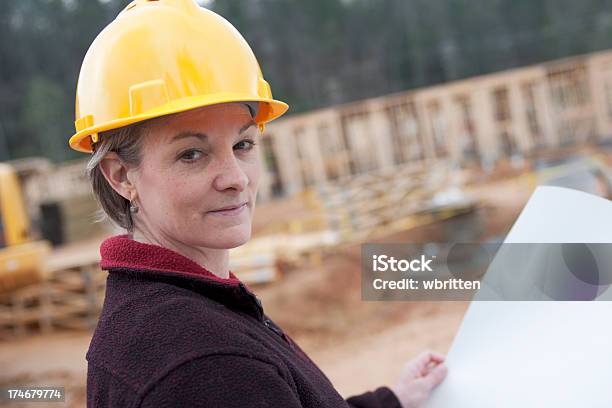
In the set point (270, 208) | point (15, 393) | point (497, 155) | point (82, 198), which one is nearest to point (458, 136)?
point (497, 155)

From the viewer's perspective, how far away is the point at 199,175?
939 millimetres

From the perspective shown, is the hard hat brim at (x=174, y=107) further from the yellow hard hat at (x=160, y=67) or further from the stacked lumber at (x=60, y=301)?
the stacked lumber at (x=60, y=301)

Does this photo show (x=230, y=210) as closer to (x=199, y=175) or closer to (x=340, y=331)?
(x=199, y=175)

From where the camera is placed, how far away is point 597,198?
1.10 m

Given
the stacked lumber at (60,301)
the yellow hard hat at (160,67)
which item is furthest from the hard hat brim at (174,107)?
the stacked lumber at (60,301)

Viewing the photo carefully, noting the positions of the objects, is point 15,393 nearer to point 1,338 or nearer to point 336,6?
point 1,338

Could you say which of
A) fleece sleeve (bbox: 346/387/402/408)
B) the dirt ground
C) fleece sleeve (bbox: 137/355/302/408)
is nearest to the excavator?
the dirt ground

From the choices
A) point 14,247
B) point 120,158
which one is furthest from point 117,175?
point 14,247

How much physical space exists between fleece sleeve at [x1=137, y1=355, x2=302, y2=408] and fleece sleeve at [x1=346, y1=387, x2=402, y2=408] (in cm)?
65

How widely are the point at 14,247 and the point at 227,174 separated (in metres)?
7.46

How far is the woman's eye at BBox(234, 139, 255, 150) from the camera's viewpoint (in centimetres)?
100

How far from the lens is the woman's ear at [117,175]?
3.30ft

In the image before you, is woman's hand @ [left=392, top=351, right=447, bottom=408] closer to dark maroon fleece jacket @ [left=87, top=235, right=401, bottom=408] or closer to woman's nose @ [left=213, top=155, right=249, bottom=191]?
dark maroon fleece jacket @ [left=87, top=235, right=401, bottom=408]

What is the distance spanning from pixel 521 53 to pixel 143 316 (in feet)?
53.7
